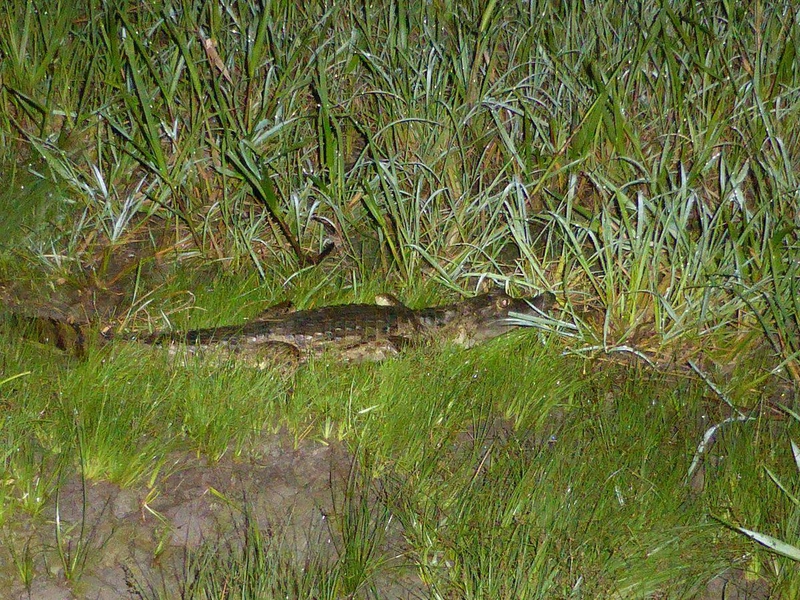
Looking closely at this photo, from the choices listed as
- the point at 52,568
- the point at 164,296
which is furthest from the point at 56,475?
the point at 164,296

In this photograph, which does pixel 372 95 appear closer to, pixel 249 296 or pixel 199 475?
pixel 249 296

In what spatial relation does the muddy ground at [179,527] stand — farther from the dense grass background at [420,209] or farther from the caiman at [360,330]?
the caiman at [360,330]

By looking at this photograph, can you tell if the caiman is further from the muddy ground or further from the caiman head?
the muddy ground

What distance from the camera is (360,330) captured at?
11.7ft

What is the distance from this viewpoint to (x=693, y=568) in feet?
8.13

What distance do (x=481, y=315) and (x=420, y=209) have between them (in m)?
0.60

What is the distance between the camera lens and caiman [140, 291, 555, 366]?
3361mm

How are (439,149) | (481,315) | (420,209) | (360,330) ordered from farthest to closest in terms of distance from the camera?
1. (439,149)
2. (420,209)
3. (481,315)
4. (360,330)

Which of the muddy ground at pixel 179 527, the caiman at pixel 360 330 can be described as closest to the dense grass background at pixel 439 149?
the caiman at pixel 360 330

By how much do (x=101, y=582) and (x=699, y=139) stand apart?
320 centimetres

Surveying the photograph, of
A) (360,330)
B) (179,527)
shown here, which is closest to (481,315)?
(360,330)

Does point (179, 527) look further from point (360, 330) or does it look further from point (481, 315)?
point (481, 315)

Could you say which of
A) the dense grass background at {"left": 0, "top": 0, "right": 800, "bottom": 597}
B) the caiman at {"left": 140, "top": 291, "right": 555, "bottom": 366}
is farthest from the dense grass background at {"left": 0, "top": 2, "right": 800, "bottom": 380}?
the caiman at {"left": 140, "top": 291, "right": 555, "bottom": 366}

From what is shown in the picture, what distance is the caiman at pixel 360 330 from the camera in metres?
3.36
